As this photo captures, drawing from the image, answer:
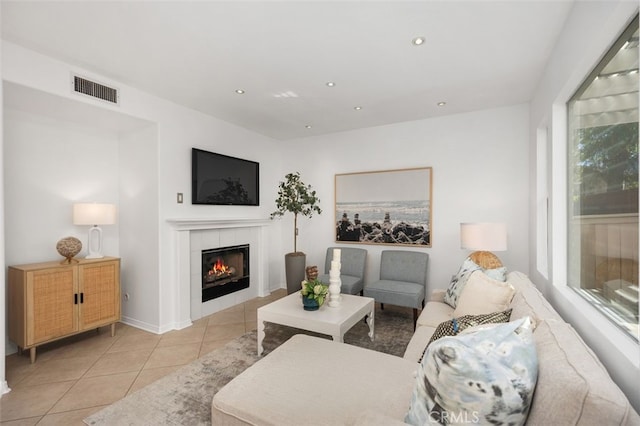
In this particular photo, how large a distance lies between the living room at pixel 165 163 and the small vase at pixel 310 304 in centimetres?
166

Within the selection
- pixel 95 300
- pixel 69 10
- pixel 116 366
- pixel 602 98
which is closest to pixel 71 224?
pixel 95 300

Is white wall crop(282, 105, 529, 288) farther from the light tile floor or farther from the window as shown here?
the light tile floor

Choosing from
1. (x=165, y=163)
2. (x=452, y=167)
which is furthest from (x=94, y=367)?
(x=452, y=167)

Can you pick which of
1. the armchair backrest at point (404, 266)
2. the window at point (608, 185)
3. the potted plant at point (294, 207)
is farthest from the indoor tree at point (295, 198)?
the window at point (608, 185)

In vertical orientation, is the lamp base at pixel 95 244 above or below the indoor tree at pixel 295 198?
below

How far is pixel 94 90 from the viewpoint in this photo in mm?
2758

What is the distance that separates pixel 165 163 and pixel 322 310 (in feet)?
7.63

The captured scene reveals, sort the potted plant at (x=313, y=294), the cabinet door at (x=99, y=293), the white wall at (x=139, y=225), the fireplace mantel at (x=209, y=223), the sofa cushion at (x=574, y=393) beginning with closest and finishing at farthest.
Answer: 1. the sofa cushion at (x=574, y=393)
2. the potted plant at (x=313, y=294)
3. the cabinet door at (x=99, y=293)
4. the white wall at (x=139, y=225)
5. the fireplace mantel at (x=209, y=223)

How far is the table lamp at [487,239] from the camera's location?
9.88ft

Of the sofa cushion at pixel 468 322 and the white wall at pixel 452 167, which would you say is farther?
the white wall at pixel 452 167

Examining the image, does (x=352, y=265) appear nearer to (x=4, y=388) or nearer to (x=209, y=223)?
(x=209, y=223)

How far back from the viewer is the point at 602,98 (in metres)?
1.65

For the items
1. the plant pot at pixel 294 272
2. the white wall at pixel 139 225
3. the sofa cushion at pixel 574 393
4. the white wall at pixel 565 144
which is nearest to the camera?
the sofa cushion at pixel 574 393

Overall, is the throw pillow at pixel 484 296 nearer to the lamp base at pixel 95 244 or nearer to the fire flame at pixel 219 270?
the fire flame at pixel 219 270
